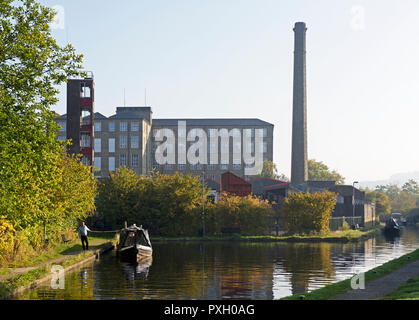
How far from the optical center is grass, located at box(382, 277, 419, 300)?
17.8 meters

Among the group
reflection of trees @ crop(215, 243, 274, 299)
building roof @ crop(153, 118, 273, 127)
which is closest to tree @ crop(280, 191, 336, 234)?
reflection of trees @ crop(215, 243, 274, 299)

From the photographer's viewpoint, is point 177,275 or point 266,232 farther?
point 266,232

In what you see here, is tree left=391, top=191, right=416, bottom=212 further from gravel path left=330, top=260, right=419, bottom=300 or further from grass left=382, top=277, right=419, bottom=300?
grass left=382, top=277, right=419, bottom=300

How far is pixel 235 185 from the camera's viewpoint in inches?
3369

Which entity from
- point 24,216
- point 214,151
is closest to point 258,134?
point 214,151

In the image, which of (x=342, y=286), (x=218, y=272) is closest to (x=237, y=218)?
(x=218, y=272)

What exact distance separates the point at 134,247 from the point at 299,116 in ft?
225

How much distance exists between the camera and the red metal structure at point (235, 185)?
3351 inches

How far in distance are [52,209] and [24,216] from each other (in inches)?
499

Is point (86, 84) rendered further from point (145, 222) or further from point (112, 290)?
point (112, 290)

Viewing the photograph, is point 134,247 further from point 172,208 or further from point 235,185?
point 235,185

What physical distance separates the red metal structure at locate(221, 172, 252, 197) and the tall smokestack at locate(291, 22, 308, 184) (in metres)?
20.5

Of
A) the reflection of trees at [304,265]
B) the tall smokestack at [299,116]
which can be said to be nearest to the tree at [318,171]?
the tall smokestack at [299,116]

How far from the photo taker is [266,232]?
6956cm
